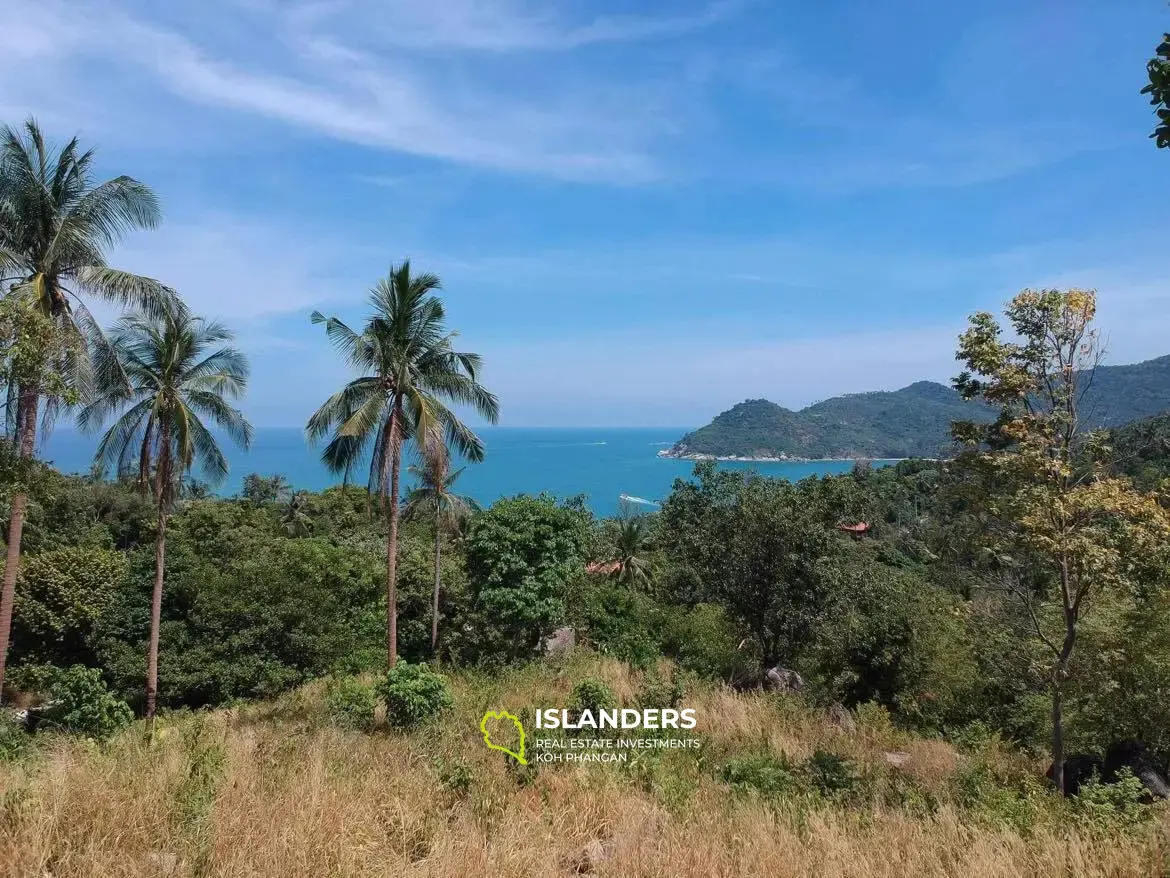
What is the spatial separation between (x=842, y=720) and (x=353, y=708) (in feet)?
23.0

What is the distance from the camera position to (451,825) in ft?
12.8

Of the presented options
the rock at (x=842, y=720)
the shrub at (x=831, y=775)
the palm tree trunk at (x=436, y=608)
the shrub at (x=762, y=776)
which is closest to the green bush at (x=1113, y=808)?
the shrub at (x=831, y=775)

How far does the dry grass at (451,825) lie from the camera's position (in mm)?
3139

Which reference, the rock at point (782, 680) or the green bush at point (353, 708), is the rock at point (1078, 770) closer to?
the rock at point (782, 680)

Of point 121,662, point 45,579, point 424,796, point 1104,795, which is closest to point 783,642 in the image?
point 1104,795

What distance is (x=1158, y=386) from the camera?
10656 cm

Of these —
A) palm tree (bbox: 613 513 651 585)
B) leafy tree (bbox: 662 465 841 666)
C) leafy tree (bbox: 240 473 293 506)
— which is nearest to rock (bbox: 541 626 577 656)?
leafy tree (bbox: 662 465 841 666)

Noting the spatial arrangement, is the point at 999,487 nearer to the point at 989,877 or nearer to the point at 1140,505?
the point at 1140,505

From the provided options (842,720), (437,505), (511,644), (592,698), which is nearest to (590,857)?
(592,698)

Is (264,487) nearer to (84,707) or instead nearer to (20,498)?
(20,498)

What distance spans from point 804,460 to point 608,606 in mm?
160957

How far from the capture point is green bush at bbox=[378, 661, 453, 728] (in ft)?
24.5

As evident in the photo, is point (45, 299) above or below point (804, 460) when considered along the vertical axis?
above

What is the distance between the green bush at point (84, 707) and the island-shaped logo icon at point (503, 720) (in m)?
4.41
